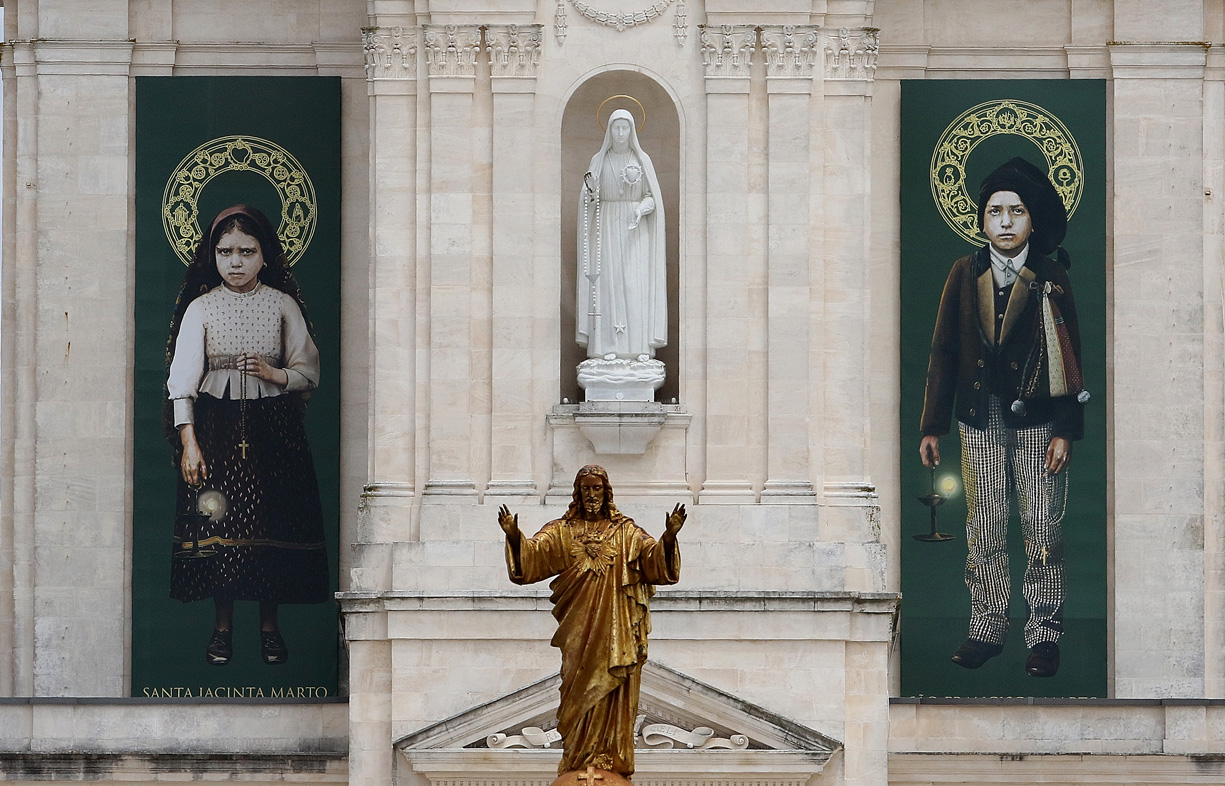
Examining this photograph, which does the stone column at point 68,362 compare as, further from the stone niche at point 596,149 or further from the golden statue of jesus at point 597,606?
the golden statue of jesus at point 597,606

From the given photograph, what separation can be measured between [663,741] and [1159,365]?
8.73m

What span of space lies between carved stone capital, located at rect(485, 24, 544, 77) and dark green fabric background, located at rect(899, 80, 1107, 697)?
546 cm

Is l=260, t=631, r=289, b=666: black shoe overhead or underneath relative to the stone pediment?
overhead

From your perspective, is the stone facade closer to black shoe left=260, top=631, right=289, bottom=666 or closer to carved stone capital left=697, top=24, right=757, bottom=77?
carved stone capital left=697, top=24, right=757, bottom=77

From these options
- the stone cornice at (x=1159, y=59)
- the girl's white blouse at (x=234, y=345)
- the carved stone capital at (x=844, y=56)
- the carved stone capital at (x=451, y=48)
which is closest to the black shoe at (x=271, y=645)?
the girl's white blouse at (x=234, y=345)

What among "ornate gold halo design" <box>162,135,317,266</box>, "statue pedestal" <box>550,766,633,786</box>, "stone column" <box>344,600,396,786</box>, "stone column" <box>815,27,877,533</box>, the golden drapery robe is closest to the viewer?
"statue pedestal" <box>550,766,633,786</box>

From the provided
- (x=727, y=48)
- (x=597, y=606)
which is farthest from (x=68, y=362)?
(x=597, y=606)

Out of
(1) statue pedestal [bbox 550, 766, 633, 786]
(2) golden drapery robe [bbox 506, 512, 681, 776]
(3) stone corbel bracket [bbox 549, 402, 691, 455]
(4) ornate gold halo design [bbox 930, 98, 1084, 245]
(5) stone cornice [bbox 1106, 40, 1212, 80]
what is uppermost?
(5) stone cornice [bbox 1106, 40, 1212, 80]

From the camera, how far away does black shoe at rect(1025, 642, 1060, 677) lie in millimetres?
37438

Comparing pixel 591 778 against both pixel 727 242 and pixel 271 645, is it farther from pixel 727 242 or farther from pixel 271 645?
pixel 271 645

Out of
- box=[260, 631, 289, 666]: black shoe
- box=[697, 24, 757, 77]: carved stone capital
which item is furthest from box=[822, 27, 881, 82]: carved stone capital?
box=[260, 631, 289, 666]: black shoe

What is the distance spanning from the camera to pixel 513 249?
115 ft

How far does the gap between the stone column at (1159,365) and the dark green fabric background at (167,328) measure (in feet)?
32.7

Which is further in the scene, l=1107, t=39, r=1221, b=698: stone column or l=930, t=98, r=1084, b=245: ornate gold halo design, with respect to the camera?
l=930, t=98, r=1084, b=245: ornate gold halo design
